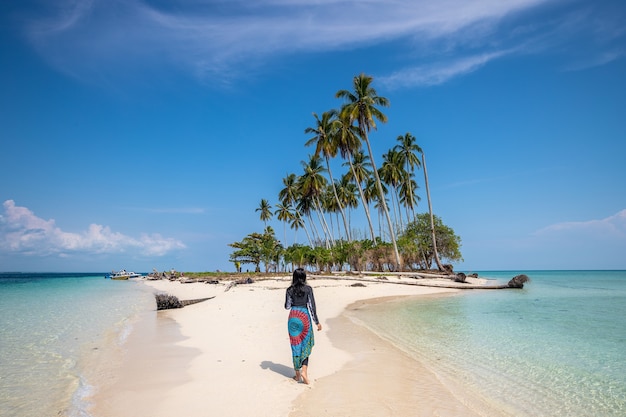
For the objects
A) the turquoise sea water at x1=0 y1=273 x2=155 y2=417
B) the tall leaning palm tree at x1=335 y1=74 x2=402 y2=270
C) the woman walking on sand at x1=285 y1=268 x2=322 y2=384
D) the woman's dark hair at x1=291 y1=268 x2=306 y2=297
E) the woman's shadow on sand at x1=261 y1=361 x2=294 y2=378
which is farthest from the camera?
the tall leaning palm tree at x1=335 y1=74 x2=402 y2=270

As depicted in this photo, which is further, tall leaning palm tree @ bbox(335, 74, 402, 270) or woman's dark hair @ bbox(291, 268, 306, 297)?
tall leaning palm tree @ bbox(335, 74, 402, 270)

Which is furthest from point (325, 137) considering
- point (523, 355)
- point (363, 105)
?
point (523, 355)

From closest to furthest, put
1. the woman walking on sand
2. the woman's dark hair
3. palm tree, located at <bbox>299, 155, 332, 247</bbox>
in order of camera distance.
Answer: the woman walking on sand < the woman's dark hair < palm tree, located at <bbox>299, 155, 332, 247</bbox>

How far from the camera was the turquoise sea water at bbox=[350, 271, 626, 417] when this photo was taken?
580 cm

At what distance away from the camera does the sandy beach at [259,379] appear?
16.8ft

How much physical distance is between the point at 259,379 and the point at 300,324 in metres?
1.18

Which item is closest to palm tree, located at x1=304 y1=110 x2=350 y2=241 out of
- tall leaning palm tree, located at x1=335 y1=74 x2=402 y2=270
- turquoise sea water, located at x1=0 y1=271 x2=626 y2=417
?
tall leaning palm tree, located at x1=335 y1=74 x2=402 y2=270

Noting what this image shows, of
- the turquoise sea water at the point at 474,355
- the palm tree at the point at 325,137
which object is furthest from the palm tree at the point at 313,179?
the turquoise sea water at the point at 474,355

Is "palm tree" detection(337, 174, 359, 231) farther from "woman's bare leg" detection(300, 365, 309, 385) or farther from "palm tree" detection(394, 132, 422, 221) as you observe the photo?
"woman's bare leg" detection(300, 365, 309, 385)

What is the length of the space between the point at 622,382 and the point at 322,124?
45305 mm

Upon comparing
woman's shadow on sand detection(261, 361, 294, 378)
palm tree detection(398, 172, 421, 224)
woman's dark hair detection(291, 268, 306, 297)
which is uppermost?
palm tree detection(398, 172, 421, 224)

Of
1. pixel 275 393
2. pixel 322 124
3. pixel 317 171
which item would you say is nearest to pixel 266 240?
pixel 317 171

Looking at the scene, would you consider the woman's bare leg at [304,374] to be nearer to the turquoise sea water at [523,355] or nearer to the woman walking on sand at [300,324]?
the woman walking on sand at [300,324]

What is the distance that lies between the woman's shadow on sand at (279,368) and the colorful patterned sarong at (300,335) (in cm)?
55
